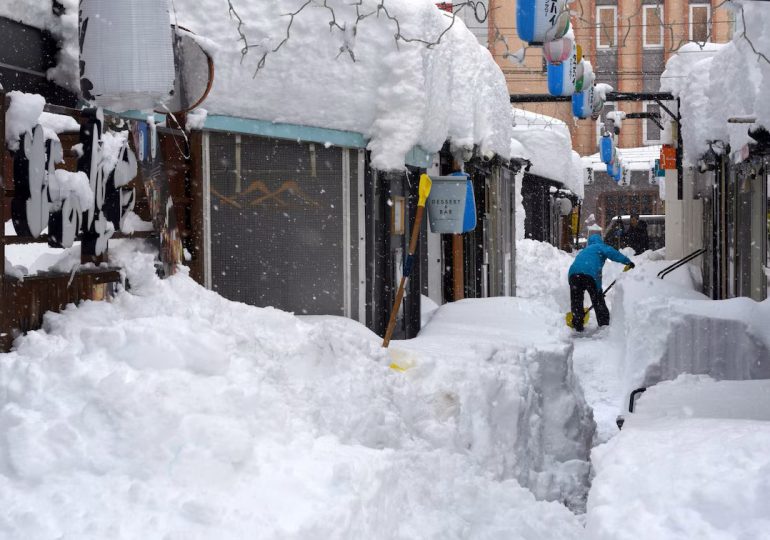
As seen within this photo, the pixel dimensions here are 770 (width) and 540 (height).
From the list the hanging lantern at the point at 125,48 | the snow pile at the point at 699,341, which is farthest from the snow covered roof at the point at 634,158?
the hanging lantern at the point at 125,48

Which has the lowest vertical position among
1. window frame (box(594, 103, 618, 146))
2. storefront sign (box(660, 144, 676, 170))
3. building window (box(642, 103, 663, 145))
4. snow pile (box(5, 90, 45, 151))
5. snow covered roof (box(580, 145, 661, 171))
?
snow pile (box(5, 90, 45, 151))

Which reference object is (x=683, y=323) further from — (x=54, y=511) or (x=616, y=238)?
(x=616, y=238)

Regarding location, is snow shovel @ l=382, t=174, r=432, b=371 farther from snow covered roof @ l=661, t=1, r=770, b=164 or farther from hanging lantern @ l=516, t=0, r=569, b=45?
snow covered roof @ l=661, t=1, r=770, b=164

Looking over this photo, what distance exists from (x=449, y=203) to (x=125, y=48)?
620 cm

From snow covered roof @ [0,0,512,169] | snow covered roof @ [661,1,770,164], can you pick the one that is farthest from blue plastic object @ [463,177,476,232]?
snow covered roof @ [661,1,770,164]

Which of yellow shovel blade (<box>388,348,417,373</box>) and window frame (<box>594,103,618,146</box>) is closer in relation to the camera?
yellow shovel blade (<box>388,348,417,373</box>)

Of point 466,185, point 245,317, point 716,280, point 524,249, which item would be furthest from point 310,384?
point 524,249

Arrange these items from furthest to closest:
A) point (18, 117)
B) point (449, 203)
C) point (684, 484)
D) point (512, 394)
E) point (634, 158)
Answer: point (634, 158)
point (449, 203)
point (512, 394)
point (18, 117)
point (684, 484)

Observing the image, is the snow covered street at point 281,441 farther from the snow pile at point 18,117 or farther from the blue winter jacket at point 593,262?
the blue winter jacket at point 593,262

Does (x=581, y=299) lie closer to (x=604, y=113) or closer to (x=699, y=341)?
(x=699, y=341)

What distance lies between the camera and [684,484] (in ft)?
12.4

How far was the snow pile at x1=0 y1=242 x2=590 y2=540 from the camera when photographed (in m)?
3.99

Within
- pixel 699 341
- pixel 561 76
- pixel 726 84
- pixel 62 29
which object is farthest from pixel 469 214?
pixel 62 29

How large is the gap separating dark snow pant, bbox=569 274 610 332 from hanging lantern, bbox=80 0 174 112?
13.1 meters
